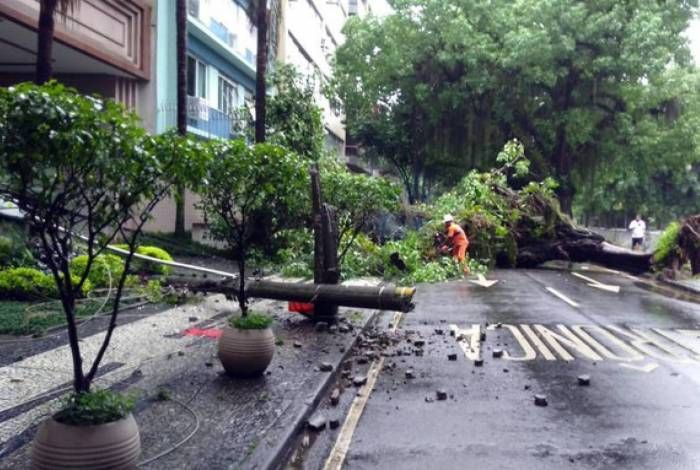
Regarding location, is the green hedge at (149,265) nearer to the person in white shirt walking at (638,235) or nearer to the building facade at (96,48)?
the building facade at (96,48)

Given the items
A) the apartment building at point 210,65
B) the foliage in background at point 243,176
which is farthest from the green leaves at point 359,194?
the apartment building at point 210,65

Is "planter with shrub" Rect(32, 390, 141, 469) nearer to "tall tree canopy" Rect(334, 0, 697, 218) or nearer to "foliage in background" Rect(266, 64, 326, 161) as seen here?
"foliage in background" Rect(266, 64, 326, 161)

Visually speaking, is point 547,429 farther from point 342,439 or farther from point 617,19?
point 617,19

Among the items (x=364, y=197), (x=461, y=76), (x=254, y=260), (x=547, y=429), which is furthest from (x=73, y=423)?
(x=461, y=76)

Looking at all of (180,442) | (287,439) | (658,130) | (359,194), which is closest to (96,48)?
(359,194)

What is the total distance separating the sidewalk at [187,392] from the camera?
5.32 metres

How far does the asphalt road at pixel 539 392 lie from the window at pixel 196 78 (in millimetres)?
15163

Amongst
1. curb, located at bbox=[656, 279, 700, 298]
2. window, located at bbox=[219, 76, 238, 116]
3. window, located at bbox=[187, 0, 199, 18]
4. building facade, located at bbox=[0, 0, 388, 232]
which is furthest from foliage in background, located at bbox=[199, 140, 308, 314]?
window, located at bbox=[219, 76, 238, 116]

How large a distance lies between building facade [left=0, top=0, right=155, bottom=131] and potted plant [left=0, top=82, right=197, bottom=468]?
41.4 ft

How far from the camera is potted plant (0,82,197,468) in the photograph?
13.4 ft

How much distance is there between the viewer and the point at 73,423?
172 inches

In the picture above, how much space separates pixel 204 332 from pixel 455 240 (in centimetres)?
1147

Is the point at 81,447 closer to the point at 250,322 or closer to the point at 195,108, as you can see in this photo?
the point at 250,322

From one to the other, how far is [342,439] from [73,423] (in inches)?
90.4
